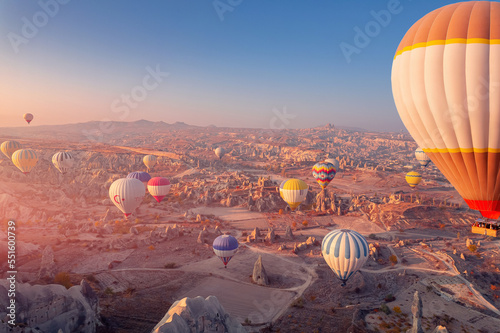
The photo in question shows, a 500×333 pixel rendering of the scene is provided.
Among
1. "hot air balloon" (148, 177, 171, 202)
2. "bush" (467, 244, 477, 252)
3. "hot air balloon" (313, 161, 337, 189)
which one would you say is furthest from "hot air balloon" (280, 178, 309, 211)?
"bush" (467, 244, 477, 252)

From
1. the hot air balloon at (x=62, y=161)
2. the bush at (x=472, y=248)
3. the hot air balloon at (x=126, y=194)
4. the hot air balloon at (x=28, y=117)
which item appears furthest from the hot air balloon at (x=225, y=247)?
the hot air balloon at (x=28, y=117)

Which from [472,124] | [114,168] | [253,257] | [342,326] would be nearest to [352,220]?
[253,257]

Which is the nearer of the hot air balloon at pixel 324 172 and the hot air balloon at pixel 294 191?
the hot air balloon at pixel 294 191

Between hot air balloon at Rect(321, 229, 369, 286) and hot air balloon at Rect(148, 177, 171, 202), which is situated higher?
hot air balloon at Rect(148, 177, 171, 202)

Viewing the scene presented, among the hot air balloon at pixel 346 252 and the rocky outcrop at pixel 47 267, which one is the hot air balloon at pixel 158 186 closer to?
the rocky outcrop at pixel 47 267

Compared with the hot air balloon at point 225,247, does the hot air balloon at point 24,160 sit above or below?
above

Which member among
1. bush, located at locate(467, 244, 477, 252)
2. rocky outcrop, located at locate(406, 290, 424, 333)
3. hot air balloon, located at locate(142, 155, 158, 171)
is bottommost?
bush, located at locate(467, 244, 477, 252)

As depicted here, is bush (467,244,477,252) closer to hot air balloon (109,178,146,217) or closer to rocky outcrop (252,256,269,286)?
rocky outcrop (252,256,269,286)
